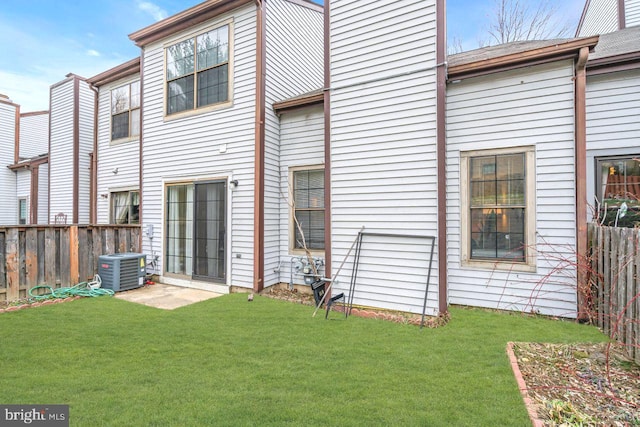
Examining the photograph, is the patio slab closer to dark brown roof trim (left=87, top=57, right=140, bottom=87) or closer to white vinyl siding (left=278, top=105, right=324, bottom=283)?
white vinyl siding (left=278, top=105, right=324, bottom=283)

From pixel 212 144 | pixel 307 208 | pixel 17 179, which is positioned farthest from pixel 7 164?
pixel 307 208

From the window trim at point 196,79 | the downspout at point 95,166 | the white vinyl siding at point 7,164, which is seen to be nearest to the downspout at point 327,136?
the window trim at point 196,79

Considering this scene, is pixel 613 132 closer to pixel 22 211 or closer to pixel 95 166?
pixel 95 166

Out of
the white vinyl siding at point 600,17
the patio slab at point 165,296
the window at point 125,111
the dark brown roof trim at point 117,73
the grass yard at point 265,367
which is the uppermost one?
the white vinyl siding at point 600,17

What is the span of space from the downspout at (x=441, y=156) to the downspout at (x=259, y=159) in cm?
312

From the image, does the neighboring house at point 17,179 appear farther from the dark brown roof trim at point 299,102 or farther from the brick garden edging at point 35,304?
the dark brown roof trim at point 299,102

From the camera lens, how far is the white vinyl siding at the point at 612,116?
4.13 m

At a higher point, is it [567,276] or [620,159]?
[620,159]

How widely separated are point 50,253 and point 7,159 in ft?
37.1

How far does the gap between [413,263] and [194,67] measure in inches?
230

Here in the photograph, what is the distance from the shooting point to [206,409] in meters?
2.24

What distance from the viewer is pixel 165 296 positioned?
5742mm

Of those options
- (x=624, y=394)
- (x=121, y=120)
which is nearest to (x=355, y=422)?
(x=624, y=394)

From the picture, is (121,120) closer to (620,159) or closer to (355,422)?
(355,422)
